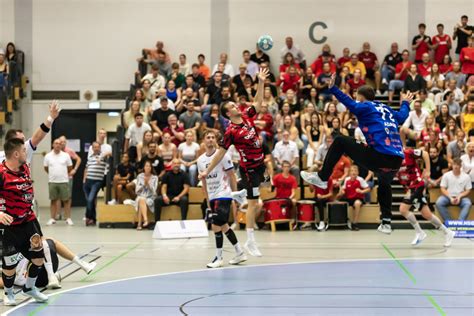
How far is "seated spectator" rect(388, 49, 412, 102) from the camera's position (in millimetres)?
24766

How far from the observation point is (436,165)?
66.7ft

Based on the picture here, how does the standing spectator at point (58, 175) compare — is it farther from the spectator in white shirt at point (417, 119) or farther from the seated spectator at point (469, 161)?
the seated spectator at point (469, 161)

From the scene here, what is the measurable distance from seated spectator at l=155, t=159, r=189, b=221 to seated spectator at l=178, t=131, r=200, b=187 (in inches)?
13.7

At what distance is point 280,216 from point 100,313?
1080cm

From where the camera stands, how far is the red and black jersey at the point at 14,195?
925 cm

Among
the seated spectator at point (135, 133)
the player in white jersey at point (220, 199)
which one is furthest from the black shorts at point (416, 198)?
the seated spectator at point (135, 133)

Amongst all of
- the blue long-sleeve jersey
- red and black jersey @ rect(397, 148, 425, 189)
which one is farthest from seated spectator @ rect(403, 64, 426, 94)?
the blue long-sleeve jersey

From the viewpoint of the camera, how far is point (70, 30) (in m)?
27.8

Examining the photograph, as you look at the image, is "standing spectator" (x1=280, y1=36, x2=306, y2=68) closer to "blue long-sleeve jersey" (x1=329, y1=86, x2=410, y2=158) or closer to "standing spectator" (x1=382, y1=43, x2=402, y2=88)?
"standing spectator" (x1=382, y1=43, x2=402, y2=88)

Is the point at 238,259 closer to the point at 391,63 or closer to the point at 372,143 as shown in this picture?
the point at 372,143

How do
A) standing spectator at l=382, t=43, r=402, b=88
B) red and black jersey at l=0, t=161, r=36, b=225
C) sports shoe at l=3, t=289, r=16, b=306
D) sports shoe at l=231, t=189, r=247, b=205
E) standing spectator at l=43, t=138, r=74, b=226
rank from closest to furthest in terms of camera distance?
→ red and black jersey at l=0, t=161, r=36, b=225 → sports shoe at l=3, t=289, r=16, b=306 → sports shoe at l=231, t=189, r=247, b=205 → standing spectator at l=43, t=138, r=74, b=226 → standing spectator at l=382, t=43, r=402, b=88

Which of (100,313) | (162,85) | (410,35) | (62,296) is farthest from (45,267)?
(410,35)

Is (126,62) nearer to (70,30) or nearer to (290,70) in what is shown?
(70,30)

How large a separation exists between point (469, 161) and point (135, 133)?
336 inches
